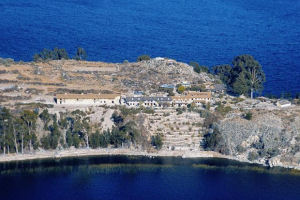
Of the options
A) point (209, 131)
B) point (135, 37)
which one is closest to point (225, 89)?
point (209, 131)

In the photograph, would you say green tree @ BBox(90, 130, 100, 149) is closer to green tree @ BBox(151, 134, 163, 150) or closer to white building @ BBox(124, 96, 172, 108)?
green tree @ BBox(151, 134, 163, 150)

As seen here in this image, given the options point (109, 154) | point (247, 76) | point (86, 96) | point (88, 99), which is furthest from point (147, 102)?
point (247, 76)

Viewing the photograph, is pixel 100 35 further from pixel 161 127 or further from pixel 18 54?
pixel 161 127

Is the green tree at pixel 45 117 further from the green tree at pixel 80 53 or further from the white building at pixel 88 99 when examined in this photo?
the green tree at pixel 80 53

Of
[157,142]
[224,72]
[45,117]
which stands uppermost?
[224,72]

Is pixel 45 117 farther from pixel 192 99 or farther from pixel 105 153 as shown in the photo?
pixel 192 99

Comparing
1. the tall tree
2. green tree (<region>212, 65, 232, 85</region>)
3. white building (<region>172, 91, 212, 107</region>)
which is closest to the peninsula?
white building (<region>172, 91, 212, 107</region>)

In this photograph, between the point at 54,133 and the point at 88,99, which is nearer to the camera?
the point at 54,133
